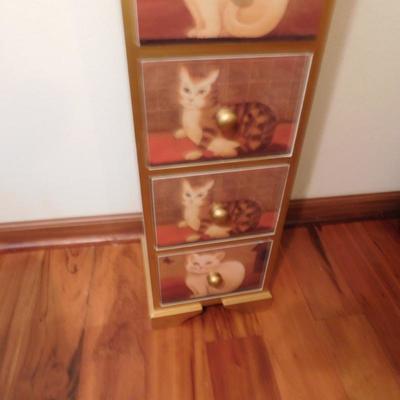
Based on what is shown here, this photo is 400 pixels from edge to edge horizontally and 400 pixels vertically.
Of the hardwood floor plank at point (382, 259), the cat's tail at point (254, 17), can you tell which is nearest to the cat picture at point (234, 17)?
the cat's tail at point (254, 17)

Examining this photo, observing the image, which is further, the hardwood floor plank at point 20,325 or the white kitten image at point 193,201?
the hardwood floor plank at point 20,325

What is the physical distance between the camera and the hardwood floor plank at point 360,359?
0.82 m

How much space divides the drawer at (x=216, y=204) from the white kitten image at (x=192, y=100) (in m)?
0.09

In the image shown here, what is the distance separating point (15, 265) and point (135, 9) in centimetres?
86

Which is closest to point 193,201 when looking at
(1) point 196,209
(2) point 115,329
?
(1) point 196,209

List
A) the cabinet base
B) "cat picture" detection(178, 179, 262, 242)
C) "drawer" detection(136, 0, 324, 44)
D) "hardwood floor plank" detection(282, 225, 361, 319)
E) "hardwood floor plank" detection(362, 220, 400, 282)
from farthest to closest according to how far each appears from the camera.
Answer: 1. "hardwood floor plank" detection(362, 220, 400, 282)
2. "hardwood floor plank" detection(282, 225, 361, 319)
3. the cabinet base
4. "cat picture" detection(178, 179, 262, 242)
5. "drawer" detection(136, 0, 324, 44)

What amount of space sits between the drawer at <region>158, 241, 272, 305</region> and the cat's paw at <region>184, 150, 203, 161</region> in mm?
236

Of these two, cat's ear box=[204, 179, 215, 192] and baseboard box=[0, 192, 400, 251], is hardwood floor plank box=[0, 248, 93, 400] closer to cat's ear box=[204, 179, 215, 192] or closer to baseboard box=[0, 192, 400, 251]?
baseboard box=[0, 192, 400, 251]

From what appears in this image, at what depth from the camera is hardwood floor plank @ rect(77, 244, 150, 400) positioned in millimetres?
803

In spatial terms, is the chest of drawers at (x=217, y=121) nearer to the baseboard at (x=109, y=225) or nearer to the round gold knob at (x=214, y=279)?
the round gold knob at (x=214, y=279)

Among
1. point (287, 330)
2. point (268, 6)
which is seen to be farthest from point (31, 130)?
point (287, 330)

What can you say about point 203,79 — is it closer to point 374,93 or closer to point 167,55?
point 167,55

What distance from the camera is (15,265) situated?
1042 millimetres

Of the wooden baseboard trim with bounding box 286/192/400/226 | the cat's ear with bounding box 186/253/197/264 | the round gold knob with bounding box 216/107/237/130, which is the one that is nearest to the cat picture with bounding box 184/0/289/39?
the round gold knob with bounding box 216/107/237/130
